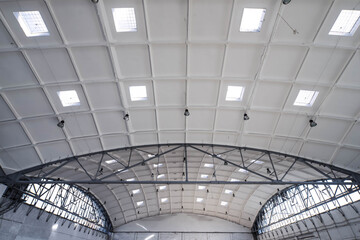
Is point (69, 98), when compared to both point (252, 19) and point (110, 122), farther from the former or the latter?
point (252, 19)

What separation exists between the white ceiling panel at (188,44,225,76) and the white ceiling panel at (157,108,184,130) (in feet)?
12.5

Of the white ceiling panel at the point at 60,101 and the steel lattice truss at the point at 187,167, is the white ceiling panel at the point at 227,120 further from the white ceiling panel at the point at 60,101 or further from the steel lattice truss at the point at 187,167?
the white ceiling panel at the point at 60,101

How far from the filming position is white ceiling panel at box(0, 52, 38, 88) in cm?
1084

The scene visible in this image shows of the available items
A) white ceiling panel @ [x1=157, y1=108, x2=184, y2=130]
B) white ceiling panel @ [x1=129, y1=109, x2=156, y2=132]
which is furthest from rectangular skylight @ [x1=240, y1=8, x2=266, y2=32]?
white ceiling panel @ [x1=129, y1=109, x2=156, y2=132]

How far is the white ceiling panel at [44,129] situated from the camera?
569 inches

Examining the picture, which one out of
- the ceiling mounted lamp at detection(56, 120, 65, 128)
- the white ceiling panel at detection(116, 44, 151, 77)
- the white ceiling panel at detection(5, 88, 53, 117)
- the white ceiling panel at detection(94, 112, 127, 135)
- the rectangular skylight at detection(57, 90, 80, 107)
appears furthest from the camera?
the white ceiling panel at detection(94, 112, 127, 135)

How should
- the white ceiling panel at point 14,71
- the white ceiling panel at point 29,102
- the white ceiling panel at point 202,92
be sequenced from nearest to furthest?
1. the white ceiling panel at point 14,71
2. the white ceiling panel at point 29,102
3. the white ceiling panel at point 202,92

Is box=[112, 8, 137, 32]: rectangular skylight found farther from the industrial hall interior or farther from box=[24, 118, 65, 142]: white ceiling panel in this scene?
box=[24, 118, 65, 142]: white ceiling panel

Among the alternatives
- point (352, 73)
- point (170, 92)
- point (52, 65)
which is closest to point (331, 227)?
point (352, 73)

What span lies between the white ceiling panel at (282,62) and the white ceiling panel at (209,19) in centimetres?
324

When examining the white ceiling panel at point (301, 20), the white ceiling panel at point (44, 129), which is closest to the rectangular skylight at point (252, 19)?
the white ceiling panel at point (301, 20)

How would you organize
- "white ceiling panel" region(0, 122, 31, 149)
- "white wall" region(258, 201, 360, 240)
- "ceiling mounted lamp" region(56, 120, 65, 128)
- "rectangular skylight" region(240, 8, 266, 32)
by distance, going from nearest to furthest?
"rectangular skylight" region(240, 8, 266, 32)
"white ceiling panel" region(0, 122, 31, 149)
"ceiling mounted lamp" region(56, 120, 65, 128)
"white wall" region(258, 201, 360, 240)

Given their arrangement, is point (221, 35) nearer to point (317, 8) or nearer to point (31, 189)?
point (317, 8)

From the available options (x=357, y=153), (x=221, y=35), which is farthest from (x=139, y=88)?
(x=357, y=153)
